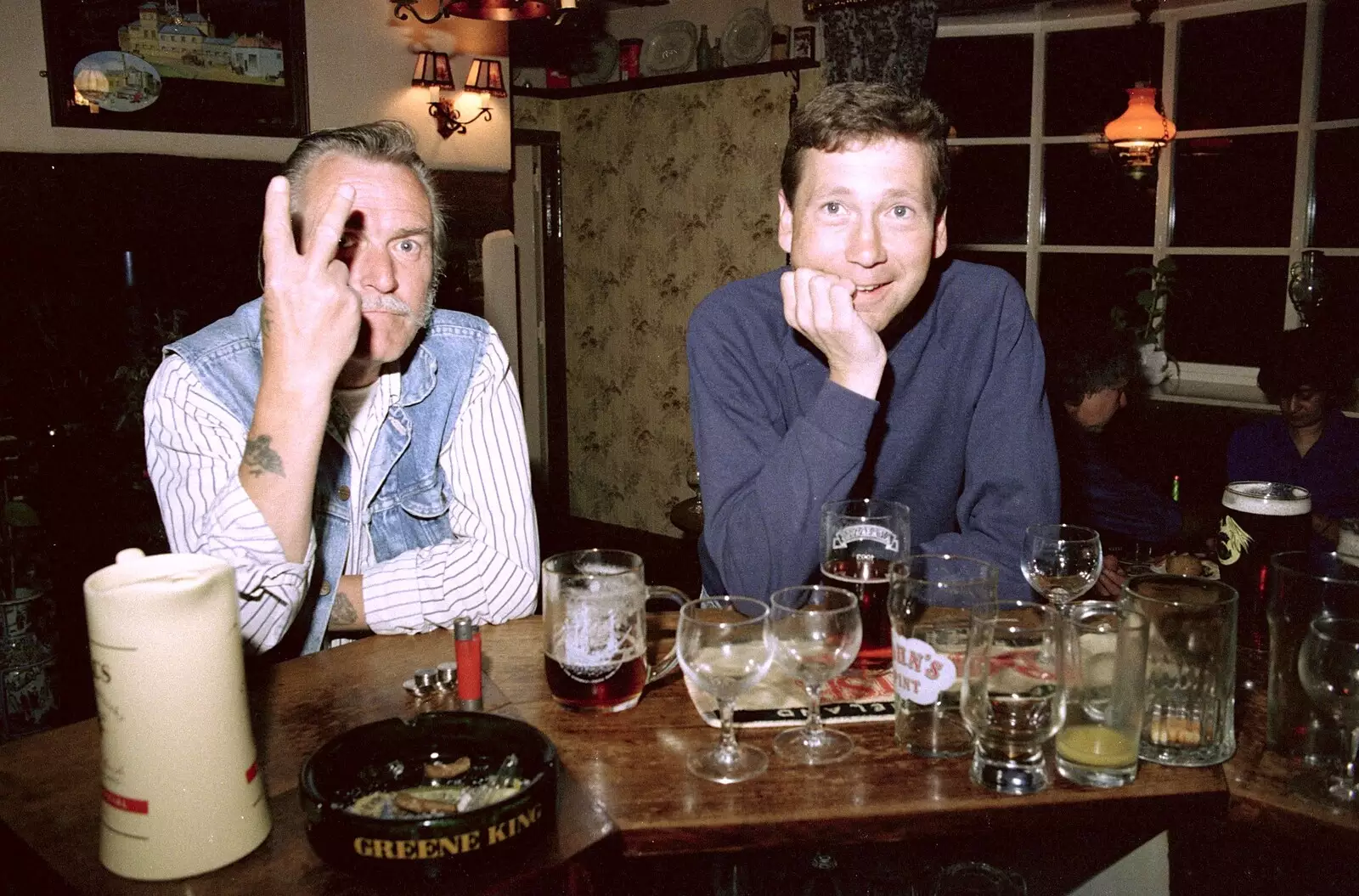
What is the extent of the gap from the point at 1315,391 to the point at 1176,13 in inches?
84.1

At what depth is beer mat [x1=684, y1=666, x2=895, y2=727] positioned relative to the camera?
3.68 feet

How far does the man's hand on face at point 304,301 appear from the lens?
49.6 inches

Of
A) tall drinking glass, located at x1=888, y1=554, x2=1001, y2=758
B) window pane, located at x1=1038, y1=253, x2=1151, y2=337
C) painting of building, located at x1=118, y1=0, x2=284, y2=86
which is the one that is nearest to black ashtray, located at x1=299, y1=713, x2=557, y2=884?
tall drinking glass, located at x1=888, y1=554, x2=1001, y2=758

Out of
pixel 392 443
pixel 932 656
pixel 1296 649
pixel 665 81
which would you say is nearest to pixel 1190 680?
pixel 1296 649

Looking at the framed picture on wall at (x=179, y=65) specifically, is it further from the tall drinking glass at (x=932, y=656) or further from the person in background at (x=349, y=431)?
the tall drinking glass at (x=932, y=656)

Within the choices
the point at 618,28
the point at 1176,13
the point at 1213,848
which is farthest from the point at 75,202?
the point at 1176,13

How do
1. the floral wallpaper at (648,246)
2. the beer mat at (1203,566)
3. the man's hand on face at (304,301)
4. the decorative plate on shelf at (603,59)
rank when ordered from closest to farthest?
the man's hand on face at (304,301) → the beer mat at (1203,566) → the floral wallpaper at (648,246) → the decorative plate on shelf at (603,59)

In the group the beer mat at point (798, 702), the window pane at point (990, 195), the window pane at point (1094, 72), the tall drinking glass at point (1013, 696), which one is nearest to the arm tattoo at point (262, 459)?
the beer mat at point (798, 702)

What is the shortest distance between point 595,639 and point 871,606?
0.37 meters

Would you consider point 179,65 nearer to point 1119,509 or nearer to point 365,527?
point 365,527

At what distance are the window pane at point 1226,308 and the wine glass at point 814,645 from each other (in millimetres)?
4324

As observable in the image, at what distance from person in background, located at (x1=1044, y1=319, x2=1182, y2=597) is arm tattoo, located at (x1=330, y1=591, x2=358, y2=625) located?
224cm

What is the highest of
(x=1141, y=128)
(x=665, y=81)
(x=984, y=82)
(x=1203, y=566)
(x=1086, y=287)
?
(x=665, y=81)

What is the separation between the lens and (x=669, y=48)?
552 centimetres
